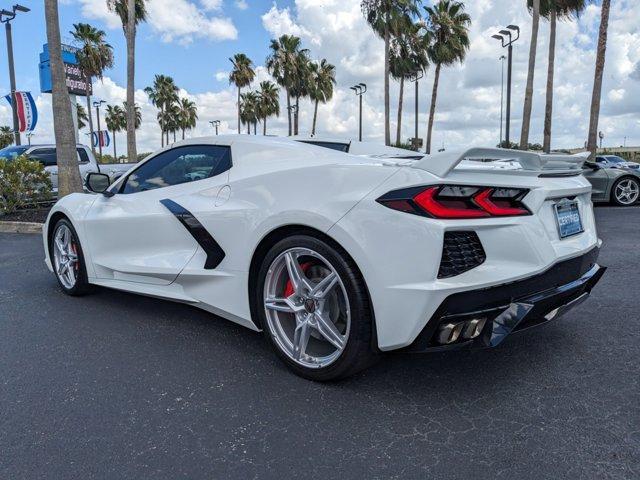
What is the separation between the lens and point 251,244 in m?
2.85

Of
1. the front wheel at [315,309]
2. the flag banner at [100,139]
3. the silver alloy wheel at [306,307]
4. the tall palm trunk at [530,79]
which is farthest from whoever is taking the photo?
the flag banner at [100,139]

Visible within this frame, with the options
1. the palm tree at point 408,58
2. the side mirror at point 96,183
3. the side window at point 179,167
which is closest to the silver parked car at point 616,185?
the side window at point 179,167

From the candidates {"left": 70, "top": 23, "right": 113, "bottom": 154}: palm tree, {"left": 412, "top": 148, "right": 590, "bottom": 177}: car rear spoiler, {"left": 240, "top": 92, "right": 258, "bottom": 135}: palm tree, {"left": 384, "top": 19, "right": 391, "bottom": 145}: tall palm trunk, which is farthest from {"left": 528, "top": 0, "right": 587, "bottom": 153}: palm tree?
{"left": 240, "top": 92, "right": 258, "bottom": 135}: palm tree

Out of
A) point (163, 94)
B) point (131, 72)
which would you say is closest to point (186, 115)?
point (163, 94)

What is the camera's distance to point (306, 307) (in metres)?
2.71

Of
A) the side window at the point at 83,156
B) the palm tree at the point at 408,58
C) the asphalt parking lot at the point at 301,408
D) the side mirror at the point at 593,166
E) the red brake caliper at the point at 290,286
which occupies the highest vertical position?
the palm tree at the point at 408,58

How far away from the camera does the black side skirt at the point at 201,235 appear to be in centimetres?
307

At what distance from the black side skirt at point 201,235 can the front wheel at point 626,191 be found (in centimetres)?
1116

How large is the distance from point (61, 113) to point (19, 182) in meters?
1.88

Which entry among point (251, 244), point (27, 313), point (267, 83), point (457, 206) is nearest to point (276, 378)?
point (251, 244)

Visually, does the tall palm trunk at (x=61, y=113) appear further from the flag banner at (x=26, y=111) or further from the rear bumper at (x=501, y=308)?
the flag banner at (x=26, y=111)

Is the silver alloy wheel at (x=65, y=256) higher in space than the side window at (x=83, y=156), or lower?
lower

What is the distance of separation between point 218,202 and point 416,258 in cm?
140

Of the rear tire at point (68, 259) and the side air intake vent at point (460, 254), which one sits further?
the rear tire at point (68, 259)
